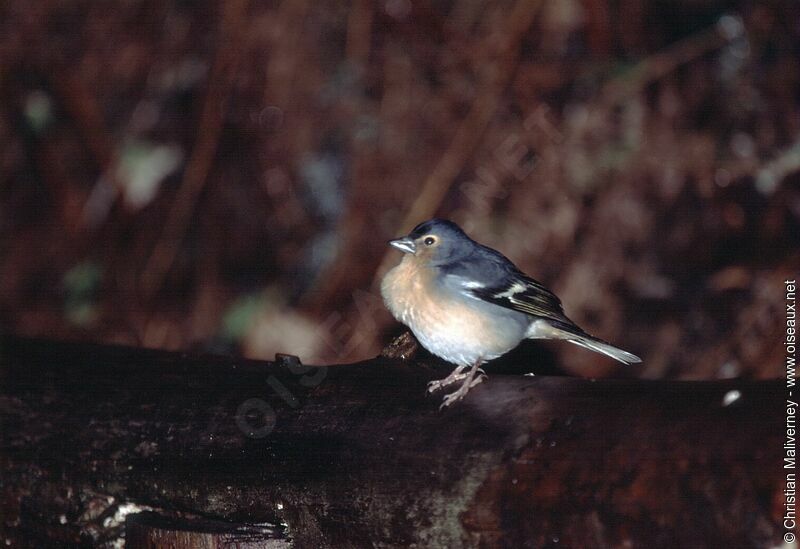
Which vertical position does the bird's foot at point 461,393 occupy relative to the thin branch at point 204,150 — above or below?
below

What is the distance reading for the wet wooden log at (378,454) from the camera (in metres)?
2.65

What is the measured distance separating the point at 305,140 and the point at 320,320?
195 centimetres

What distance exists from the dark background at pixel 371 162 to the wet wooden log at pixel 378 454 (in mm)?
3587

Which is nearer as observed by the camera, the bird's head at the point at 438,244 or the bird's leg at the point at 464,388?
A: the bird's leg at the point at 464,388

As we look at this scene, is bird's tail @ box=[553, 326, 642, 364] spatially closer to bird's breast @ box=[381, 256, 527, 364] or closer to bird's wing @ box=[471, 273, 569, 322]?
bird's wing @ box=[471, 273, 569, 322]

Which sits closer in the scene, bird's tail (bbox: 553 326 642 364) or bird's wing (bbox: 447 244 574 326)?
bird's tail (bbox: 553 326 642 364)

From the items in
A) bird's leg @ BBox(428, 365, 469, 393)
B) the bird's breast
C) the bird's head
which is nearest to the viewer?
bird's leg @ BBox(428, 365, 469, 393)

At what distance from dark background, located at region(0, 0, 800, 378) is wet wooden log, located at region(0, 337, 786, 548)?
3587mm

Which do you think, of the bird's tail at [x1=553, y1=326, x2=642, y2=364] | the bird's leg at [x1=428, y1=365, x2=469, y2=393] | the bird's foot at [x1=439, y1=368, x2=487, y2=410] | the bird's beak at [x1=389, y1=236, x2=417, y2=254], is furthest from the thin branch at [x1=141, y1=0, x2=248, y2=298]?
the bird's foot at [x1=439, y1=368, x2=487, y2=410]

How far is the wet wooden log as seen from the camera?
8.70 ft

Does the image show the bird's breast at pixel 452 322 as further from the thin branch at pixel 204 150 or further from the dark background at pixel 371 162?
the thin branch at pixel 204 150

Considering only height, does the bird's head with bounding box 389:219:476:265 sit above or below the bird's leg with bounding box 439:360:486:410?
above

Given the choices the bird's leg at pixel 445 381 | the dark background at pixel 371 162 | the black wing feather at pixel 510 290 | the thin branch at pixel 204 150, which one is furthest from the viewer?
the thin branch at pixel 204 150

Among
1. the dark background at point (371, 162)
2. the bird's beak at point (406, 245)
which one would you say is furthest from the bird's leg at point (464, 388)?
the dark background at point (371, 162)
